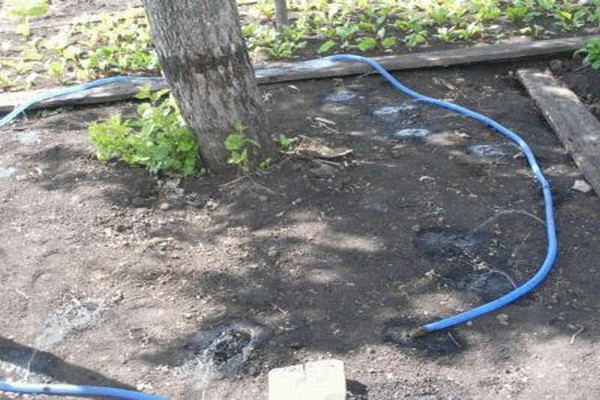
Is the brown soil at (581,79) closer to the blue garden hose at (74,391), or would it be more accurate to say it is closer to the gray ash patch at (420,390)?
the gray ash patch at (420,390)

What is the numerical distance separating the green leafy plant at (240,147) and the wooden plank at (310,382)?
4.77ft

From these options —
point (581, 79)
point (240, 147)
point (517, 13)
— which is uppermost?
point (240, 147)

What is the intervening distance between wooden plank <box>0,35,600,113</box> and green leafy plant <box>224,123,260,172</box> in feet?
4.64

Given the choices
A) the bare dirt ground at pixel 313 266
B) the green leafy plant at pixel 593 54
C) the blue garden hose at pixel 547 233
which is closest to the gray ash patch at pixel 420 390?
the bare dirt ground at pixel 313 266

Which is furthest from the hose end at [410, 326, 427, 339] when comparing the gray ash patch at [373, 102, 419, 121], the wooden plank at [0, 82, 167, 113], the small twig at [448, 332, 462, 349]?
the wooden plank at [0, 82, 167, 113]

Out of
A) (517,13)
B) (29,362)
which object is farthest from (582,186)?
(29,362)

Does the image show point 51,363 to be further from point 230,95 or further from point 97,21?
point 97,21

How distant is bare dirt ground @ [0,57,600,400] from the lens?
3055mm

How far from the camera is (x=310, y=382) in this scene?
9.42 ft

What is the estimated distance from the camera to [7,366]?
3.24 metres

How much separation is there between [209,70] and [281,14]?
8.09ft

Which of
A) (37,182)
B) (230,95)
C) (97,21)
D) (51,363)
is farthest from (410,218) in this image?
(97,21)

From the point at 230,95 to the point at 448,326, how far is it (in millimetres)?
1697

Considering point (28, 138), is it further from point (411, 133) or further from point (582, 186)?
point (582, 186)
